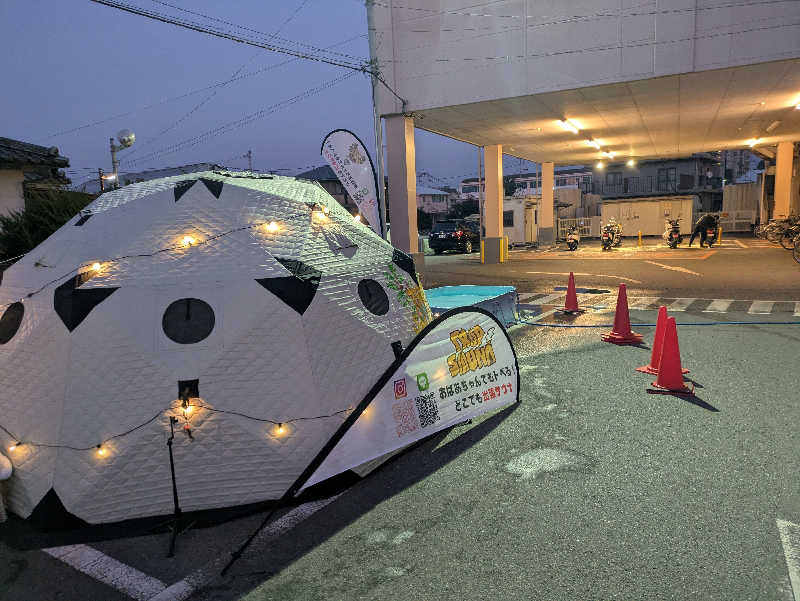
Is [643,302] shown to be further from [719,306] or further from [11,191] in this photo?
[11,191]

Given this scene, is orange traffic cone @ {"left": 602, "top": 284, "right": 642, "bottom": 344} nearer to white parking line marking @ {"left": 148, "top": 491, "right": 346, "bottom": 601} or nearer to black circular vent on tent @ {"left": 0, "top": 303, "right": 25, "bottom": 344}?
white parking line marking @ {"left": 148, "top": 491, "right": 346, "bottom": 601}

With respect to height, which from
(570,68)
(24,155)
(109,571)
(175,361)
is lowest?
(109,571)

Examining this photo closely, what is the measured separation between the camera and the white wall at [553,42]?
12.7 meters

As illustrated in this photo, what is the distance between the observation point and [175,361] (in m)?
3.97

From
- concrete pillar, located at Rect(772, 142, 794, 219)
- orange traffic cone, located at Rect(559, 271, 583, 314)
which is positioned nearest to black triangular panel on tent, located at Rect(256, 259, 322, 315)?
orange traffic cone, located at Rect(559, 271, 583, 314)

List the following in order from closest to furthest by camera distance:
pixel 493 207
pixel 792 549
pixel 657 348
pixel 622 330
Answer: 1. pixel 792 549
2. pixel 657 348
3. pixel 622 330
4. pixel 493 207

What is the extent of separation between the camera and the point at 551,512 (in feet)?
12.4

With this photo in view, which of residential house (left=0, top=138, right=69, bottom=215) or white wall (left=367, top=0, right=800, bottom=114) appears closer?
residential house (left=0, top=138, right=69, bottom=215)

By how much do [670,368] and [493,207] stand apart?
60.4 feet

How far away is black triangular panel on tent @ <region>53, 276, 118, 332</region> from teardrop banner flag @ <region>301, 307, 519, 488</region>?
2.13 m

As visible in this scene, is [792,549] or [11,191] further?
[11,191]

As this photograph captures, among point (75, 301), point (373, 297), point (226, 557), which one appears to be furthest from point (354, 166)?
point (226, 557)

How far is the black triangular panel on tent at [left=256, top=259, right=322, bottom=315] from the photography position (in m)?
4.33

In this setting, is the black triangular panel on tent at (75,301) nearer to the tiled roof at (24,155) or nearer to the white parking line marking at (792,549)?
the white parking line marking at (792,549)
